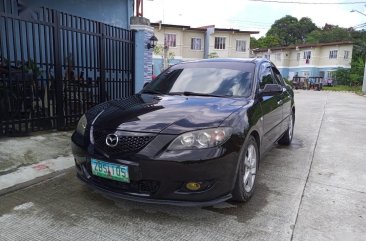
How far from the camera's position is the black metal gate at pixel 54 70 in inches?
199

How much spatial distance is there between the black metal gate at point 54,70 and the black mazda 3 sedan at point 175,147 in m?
2.32

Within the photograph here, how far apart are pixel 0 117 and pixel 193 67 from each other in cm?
300

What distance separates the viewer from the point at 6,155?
4.30 meters

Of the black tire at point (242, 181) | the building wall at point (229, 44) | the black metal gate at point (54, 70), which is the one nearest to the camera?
the black tire at point (242, 181)

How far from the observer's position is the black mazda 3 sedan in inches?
108

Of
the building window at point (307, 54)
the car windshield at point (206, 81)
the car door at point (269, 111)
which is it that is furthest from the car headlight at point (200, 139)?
the building window at point (307, 54)

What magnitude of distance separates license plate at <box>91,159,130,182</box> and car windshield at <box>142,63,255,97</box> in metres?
1.46

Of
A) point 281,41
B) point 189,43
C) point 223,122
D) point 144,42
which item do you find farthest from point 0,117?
point 281,41

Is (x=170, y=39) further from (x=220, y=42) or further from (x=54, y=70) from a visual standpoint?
(x=54, y=70)

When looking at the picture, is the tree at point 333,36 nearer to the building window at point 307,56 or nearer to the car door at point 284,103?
the building window at point 307,56

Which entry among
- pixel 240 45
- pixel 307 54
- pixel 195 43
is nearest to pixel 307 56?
pixel 307 54

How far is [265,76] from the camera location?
4.55 metres

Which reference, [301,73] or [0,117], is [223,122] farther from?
[301,73]

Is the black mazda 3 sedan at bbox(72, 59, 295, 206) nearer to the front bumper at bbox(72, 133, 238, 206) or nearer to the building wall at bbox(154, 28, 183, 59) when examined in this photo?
the front bumper at bbox(72, 133, 238, 206)
